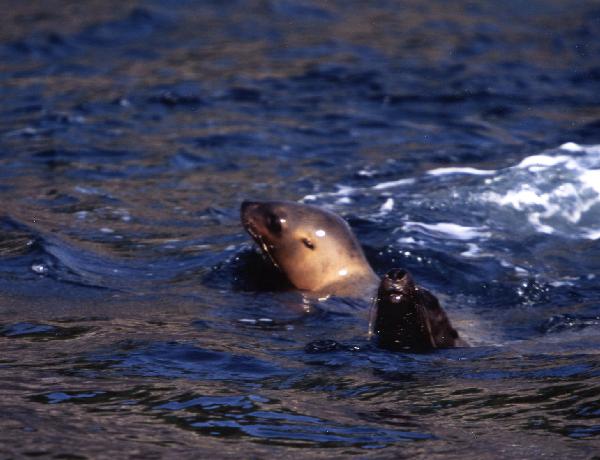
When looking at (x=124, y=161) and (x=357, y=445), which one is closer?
(x=357, y=445)

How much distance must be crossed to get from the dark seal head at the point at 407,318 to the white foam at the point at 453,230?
287cm

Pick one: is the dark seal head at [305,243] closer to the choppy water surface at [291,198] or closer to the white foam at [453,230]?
the choppy water surface at [291,198]

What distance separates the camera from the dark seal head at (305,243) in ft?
25.1

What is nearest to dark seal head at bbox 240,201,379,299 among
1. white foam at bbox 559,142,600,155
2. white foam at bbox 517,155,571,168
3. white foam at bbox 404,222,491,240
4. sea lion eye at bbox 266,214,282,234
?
sea lion eye at bbox 266,214,282,234

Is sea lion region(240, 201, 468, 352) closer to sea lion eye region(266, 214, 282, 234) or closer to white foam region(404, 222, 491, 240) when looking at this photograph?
sea lion eye region(266, 214, 282, 234)

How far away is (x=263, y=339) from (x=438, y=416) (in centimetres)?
156

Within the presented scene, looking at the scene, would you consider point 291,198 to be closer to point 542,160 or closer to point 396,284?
point 542,160

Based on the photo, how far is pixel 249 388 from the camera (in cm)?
521

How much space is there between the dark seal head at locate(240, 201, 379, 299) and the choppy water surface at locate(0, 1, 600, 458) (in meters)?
0.21

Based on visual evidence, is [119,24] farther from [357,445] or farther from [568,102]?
[357,445]

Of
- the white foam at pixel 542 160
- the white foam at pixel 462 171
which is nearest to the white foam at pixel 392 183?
the white foam at pixel 462 171

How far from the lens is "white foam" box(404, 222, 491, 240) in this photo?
8.66m

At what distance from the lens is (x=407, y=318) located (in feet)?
17.9

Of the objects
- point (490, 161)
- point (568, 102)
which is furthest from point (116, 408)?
point (568, 102)
